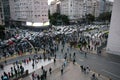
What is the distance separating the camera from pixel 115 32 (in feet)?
81.0

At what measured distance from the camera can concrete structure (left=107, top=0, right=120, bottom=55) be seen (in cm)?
2353

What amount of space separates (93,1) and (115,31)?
79909 millimetres

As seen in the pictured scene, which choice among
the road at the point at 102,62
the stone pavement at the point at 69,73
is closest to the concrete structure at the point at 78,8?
the road at the point at 102,62

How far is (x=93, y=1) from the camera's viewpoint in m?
98.0

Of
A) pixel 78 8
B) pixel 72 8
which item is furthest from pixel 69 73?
pixel 78 8

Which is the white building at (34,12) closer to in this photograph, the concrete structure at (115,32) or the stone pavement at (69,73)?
the concrete structure at (115,32)

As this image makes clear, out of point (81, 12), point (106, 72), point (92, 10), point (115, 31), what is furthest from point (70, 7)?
point (106, 72)

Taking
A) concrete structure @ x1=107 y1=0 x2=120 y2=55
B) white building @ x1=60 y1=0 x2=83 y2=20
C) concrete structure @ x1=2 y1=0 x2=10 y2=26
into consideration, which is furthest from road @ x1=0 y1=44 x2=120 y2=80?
white building @ x1=60 y1=0 x2=83 y2=20

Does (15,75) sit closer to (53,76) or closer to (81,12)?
(53,76)

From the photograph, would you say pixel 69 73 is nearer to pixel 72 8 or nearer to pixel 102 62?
pixel 102 62

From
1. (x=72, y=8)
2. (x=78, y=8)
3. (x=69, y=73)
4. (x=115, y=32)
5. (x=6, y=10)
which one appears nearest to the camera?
(x=69, y=73)

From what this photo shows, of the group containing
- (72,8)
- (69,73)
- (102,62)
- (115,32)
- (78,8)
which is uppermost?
(78,8)

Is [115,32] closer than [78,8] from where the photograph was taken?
Yes

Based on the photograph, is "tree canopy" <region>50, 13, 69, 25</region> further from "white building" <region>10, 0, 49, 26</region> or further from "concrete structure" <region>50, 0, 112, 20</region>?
"white building" <region>10, 0, 49, 26</region>
